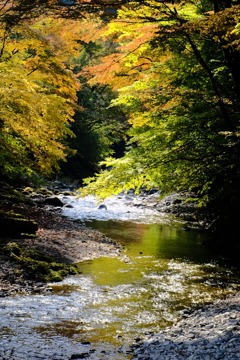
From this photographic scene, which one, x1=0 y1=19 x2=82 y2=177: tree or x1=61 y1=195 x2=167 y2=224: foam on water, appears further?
x1=61 y1=195 x2=167 y2=224: foam on water

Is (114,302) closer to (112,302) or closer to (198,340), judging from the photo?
(112,302)

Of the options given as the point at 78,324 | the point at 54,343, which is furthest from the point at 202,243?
the point at 54,343

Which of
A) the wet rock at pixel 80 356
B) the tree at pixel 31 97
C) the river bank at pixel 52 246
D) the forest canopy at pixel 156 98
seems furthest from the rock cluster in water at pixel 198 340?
the tree at pixel 31 97

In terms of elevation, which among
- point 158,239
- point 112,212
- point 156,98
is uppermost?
point 156,98

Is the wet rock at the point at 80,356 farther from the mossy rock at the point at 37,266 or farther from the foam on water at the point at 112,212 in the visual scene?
the foam on water at the point at 112,212

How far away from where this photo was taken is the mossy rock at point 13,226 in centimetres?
857

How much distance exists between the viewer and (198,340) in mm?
3867

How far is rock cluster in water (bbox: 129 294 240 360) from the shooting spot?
3508 mm

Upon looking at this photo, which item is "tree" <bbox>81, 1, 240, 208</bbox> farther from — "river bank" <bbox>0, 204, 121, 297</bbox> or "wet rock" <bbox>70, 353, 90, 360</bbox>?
"wet rock" <bbox>70, 353, 90, 360</bbox>

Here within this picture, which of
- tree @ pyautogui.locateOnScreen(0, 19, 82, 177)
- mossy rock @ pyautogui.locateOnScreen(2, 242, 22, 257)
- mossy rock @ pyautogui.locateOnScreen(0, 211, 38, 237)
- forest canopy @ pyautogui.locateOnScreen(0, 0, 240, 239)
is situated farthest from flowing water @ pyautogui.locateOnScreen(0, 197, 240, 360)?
tree @ pyautogui.locateOnScreen(0, 19, 82, 177)

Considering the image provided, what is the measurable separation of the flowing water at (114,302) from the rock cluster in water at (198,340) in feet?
0.90

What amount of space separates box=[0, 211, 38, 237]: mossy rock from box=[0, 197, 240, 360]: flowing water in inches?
88.2

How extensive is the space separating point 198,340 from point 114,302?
2.01m

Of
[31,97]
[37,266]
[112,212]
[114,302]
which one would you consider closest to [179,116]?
[31,97]
